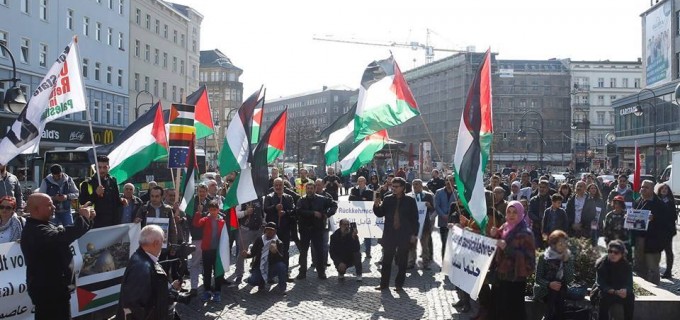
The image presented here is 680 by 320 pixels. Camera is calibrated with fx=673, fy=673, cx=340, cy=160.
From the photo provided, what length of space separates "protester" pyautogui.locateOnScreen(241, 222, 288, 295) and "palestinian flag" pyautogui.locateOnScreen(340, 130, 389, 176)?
13.6 ft

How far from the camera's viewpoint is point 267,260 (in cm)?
1088

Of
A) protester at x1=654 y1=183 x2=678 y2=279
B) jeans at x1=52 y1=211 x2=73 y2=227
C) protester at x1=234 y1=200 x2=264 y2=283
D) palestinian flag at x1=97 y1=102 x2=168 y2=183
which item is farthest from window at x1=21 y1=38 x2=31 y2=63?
protester at x1=654 y1=183 x2=678 y2=279

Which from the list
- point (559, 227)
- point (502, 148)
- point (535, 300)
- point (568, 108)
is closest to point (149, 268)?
point (535, 300)

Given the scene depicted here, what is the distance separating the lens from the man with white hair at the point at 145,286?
5.38 metres

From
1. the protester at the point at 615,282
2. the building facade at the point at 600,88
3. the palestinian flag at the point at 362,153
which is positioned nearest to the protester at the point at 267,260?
the palestinian flag at the point at 362,153

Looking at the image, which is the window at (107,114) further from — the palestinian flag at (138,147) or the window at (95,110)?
the palestinian flag at (138,147)

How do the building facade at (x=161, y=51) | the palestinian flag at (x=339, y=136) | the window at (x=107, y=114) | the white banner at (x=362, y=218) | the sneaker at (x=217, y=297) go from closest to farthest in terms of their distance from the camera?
the sneaker at (x=217, y=297) < the white banner at (x=362, y=218) < the palestinian flag at (x=339, y=136) < the window at (x=107, y=114) < the building facade at (x=161, y=51)

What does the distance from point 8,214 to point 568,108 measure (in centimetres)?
9918

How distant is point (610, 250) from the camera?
754 cm

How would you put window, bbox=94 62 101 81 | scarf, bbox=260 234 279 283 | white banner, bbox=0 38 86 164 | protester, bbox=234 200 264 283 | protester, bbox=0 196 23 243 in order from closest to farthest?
1. protester, bbox=0 196 23 243
2. white banner, bbox=0 38 86 164
3. scarf, bbox=260 234 279 283
4. protester, bbox=234 200 264 283
5. window, bbox=94 62 101 81

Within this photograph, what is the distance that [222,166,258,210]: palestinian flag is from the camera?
35.4 ft

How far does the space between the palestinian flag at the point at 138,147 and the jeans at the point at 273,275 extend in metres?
2.44

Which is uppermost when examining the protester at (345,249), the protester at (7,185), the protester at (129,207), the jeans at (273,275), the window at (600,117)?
the window at (600,117)

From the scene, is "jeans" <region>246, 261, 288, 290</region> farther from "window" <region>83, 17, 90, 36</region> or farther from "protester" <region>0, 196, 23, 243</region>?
"window" <region>83, 17, 90, 36</region>
